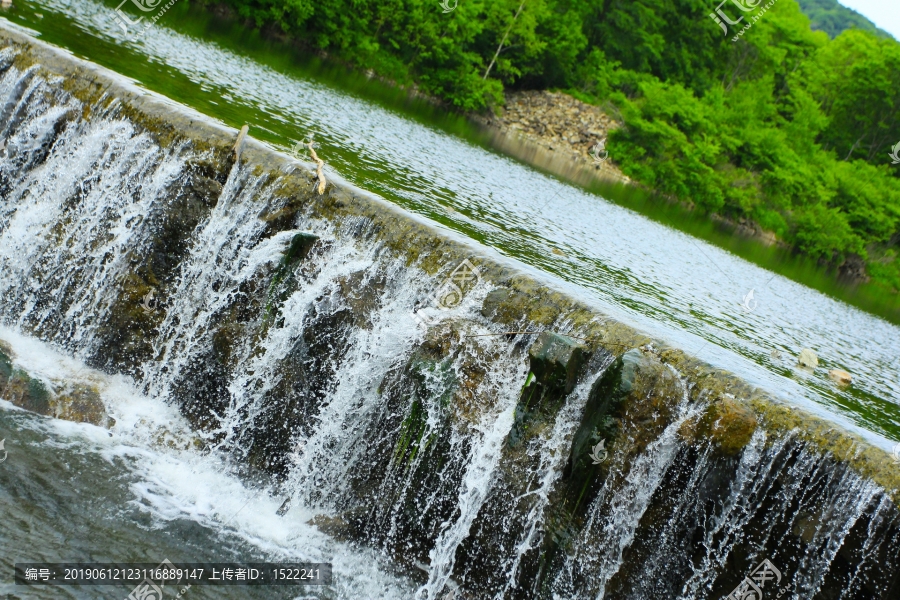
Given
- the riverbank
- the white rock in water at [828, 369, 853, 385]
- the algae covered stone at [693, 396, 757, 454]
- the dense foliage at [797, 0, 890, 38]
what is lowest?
the algae covered stone at [693, 396, 757, 454]

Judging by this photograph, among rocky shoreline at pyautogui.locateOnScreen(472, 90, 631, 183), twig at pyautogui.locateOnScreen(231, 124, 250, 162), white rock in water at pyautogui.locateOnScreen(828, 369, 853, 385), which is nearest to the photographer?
twig at pyautogui.locateOnScreen(231, 124, 250, 162)

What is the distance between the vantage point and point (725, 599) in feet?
21.6

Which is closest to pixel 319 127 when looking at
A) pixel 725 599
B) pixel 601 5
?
pixel 725 599

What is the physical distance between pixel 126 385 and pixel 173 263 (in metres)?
1.80

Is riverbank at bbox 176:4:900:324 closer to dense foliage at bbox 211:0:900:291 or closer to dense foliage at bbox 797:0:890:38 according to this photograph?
dense foliage at bbox 211:0:900:291

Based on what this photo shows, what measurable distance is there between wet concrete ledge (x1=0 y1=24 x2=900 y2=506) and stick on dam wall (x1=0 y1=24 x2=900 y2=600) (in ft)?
0.12

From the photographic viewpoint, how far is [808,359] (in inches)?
440

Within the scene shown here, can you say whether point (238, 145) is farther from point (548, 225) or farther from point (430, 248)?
point (548, 225)

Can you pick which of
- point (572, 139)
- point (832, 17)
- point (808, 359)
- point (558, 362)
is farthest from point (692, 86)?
point (832, 17)

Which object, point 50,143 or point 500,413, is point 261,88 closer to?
point 50,143

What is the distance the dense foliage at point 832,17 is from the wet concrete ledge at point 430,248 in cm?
12459
